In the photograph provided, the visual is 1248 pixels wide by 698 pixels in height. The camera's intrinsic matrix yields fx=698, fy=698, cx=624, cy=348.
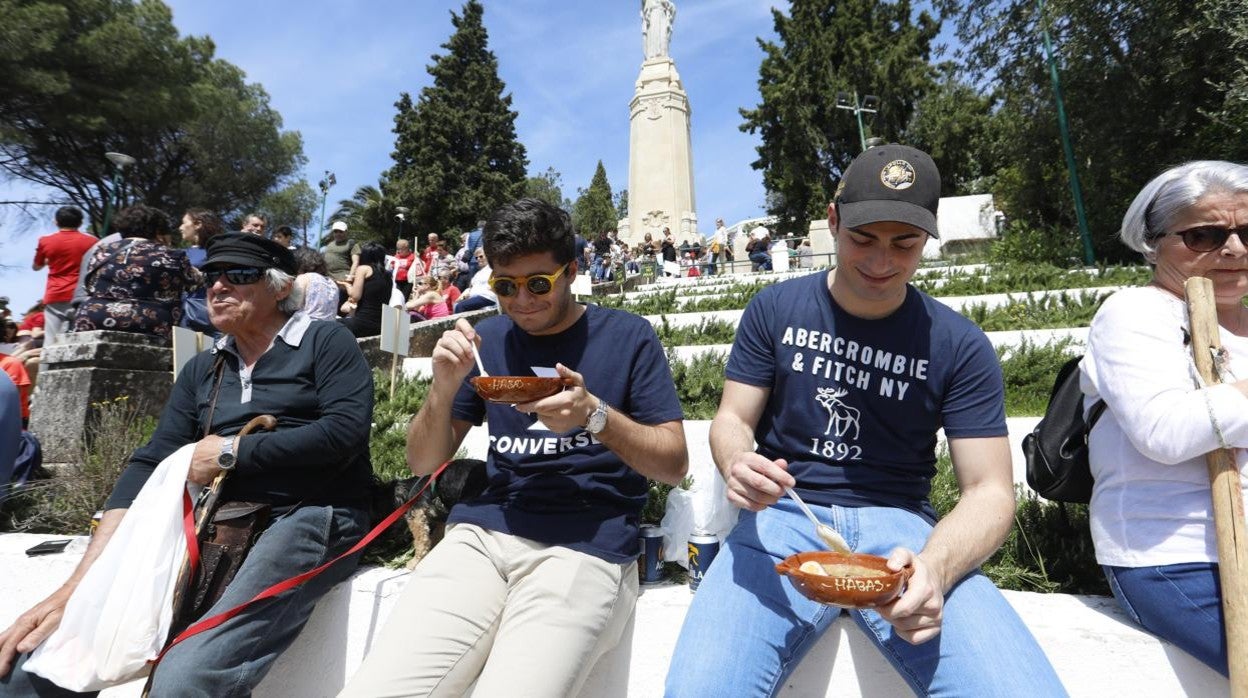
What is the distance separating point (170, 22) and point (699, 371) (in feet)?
110

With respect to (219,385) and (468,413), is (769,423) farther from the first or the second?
(219,385)

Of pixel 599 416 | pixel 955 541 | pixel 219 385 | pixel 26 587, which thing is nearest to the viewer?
pixel 955 541

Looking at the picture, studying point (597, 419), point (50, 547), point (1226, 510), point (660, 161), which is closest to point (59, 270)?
point (50, 547)

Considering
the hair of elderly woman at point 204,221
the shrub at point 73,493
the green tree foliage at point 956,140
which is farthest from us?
the green tree foliage at point 956,140

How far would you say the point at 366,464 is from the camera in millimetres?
3004

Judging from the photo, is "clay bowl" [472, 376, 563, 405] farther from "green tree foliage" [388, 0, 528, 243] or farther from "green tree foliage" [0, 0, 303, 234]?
"green tree foliage" [388, 0, 528, 243]

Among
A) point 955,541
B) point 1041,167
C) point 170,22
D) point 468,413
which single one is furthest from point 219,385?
point 170,22

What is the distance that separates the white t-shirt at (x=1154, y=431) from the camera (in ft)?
6.22

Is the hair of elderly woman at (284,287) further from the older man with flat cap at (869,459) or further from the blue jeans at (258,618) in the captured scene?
the older man with flat cap at (869,459)

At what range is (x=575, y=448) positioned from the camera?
2.45 meters

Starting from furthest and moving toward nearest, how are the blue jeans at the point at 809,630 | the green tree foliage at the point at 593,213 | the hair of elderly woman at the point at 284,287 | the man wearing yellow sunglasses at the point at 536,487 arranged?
1. the green tree foliage at the point at 593,213
2. the hair of elderly woman at the point at 284,287
3. the man wearing yellow sunglasses at the point at 536,487
4. the blue jeans at the point at 809,630

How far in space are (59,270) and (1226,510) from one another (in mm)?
8606

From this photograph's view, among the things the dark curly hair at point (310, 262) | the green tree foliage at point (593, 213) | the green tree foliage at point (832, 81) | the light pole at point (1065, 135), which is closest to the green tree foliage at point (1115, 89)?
the light pole at point (1065, 135)

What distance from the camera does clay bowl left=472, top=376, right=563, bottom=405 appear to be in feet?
6.48
